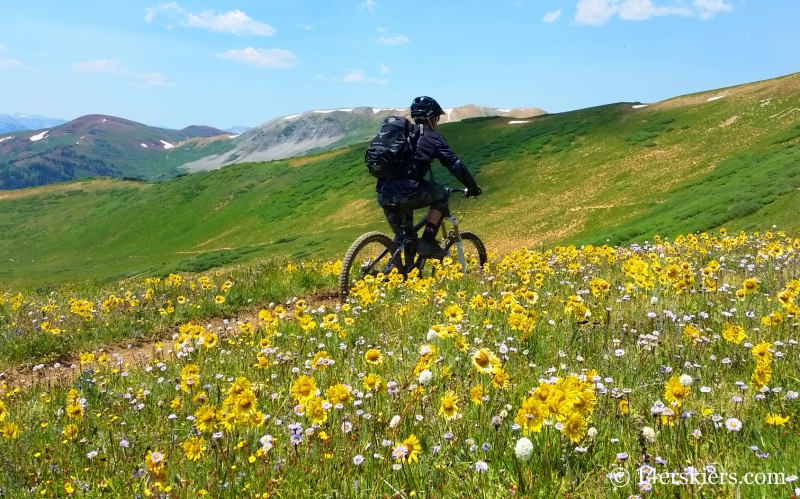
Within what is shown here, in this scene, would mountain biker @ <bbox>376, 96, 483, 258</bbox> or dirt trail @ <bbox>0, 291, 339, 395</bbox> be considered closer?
dirt trail @ <bbox>0, 291, 339, 395</bbox>

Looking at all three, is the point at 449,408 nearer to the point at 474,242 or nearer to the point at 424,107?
the point at 424,107

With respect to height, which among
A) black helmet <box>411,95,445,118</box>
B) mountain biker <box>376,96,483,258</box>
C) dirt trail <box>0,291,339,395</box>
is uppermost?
black helmet <box>411,95,445,118</box>

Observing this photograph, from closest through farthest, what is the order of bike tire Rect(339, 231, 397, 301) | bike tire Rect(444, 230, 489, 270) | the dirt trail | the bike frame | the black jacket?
1. the dirt trail
2. the black jacket
3. bike tire Rect(339, 231, 397, 301)
4. the bike frame
5. bike tire Rect(444, 230, 489, 270)

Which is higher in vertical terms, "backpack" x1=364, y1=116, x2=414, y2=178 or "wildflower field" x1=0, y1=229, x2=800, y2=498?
"backpack" x1=364, y1=116, x2=414, y2=178

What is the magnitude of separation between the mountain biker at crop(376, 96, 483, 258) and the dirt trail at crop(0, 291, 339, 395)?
2005mm

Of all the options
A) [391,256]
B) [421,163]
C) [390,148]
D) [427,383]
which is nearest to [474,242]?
[391,256]

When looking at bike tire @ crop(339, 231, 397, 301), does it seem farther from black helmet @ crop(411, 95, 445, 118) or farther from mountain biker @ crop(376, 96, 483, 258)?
black helmet @ crop(411, 95, 445, 118)

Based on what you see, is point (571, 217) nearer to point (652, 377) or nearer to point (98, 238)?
point (652, 377)

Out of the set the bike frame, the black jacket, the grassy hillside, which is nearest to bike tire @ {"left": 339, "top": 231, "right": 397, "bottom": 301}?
the bike frame

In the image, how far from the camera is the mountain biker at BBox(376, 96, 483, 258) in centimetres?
826

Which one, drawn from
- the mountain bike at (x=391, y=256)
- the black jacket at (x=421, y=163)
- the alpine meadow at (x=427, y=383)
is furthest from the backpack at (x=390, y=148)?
the alpine meadow at (x=427, y=383)

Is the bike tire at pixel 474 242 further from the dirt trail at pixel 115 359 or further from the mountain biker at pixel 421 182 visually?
the dirt trail at pixel 115 359

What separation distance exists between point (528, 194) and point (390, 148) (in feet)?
110

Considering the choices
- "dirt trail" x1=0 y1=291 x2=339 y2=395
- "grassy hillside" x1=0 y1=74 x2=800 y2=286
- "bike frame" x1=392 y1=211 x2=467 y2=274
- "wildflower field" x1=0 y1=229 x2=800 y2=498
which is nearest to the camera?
"wildflower field" x1=0 y1=229 x2=800 y2=498
